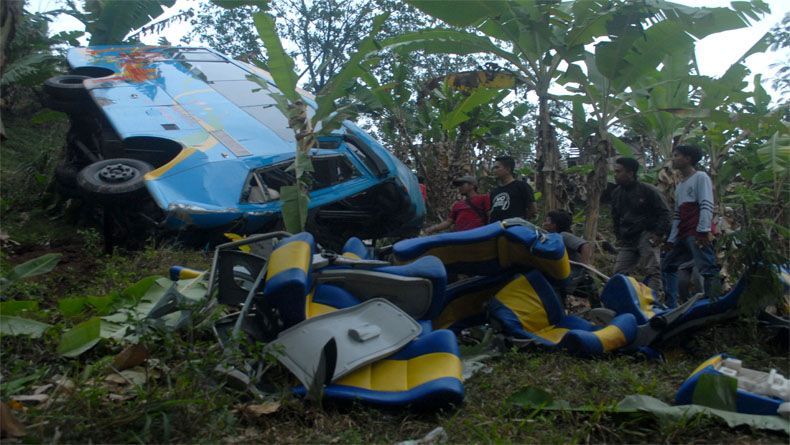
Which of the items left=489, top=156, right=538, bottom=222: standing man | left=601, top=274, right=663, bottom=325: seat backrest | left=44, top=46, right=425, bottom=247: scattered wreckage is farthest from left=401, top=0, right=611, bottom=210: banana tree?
left=601, top=274, right=663, bottom=325: seat backrest

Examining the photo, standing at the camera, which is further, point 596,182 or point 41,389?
point 596,182

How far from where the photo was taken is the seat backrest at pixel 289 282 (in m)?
3.38

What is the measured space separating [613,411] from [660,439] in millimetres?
230

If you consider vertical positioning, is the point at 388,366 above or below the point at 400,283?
below

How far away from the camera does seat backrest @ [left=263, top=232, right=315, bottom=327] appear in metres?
3.38

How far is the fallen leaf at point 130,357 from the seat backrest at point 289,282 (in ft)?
1.99

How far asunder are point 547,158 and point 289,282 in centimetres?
518

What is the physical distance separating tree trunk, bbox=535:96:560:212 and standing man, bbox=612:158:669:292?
114cm

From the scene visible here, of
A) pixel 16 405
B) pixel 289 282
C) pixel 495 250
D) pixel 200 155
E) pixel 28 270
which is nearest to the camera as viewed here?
pixel 16 405

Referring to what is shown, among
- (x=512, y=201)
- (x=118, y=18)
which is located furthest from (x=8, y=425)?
(x=118, y=18)

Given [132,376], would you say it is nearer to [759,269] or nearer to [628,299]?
[628,299]

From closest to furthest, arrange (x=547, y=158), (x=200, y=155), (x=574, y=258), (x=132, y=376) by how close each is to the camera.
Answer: (x=132, y=376) → (x=574, y=258) → (x=200, y=155) → (x=547, y=158)

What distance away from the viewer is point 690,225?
6414 millimetres

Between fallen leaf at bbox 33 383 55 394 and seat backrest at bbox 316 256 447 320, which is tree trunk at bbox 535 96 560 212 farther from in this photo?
fallen leaf at bbox 33 383 55 394
